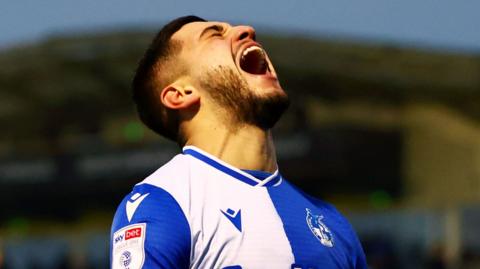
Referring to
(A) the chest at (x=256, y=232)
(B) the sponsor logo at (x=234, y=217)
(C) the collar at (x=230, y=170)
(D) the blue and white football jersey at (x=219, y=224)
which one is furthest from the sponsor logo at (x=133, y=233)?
(C) the collar at (x=230, y=170)

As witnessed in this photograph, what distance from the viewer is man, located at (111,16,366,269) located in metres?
3.92

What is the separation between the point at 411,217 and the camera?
2036 cm

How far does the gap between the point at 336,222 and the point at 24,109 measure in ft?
76.8

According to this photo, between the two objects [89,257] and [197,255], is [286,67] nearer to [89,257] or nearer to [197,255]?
[89,257]

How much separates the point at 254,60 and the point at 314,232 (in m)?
0.58

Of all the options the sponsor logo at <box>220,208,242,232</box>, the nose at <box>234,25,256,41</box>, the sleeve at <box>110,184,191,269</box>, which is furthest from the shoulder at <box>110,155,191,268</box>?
the nose at <box>234,25,256,41</box>

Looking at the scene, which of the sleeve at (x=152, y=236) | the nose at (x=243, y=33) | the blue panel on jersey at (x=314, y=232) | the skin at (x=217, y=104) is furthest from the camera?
the nose at (x=243, y=33)

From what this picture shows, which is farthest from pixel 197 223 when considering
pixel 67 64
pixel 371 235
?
pixel 67 64

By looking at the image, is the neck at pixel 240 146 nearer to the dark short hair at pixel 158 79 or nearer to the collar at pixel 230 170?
the collar at pixel 230 170

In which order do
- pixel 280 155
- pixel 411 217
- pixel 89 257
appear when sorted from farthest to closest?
pixel 280 155, pixel 89 257, pixel 411 217

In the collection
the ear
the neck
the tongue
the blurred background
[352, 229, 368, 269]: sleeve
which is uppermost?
the tongue

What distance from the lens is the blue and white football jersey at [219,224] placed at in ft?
12.7

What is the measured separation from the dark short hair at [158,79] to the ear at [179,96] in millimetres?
33

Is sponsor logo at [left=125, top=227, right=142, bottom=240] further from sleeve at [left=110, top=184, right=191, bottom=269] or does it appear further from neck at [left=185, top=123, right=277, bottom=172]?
neck at [left=185, top=123, right=277, bottom=172]
